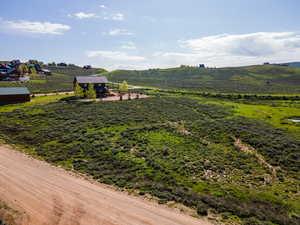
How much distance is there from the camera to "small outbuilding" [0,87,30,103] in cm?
5114

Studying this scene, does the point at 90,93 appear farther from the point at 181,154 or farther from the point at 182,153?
the point at 181,154

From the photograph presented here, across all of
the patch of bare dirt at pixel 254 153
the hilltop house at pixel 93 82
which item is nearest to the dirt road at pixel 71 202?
the patch of bare dirt at pixel 254 153

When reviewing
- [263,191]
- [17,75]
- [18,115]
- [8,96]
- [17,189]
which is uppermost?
[17,75]

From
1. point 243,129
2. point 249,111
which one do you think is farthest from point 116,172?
point 249,111

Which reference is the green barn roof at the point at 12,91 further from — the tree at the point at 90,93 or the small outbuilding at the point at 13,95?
the tree at the point at 90,93

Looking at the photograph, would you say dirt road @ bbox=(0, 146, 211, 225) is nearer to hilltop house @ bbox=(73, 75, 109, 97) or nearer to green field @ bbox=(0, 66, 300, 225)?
green field @ bbox=(0, 66, 300, 225)

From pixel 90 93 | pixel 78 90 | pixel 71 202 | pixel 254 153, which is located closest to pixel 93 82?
pixel 78 90

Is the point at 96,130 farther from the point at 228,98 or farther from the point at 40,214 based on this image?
the point at 228,98

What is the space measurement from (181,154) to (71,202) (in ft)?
47.7

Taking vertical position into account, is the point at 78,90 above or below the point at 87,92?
above

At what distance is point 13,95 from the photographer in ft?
172

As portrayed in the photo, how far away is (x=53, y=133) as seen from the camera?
102 feet

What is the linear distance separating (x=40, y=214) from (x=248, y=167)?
21.4 meters

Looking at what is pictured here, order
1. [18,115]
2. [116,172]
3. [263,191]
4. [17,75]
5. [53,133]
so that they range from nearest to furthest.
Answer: [263,191] → [116,172] → [53,133] → [18,115] → [17,75]
